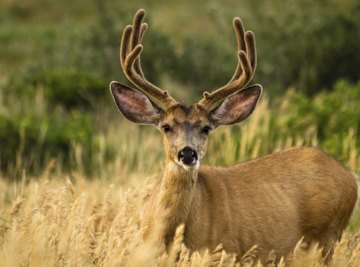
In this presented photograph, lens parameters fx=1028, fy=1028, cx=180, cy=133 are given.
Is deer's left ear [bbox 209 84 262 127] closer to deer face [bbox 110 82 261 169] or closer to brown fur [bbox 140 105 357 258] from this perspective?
deer face [bbox 110 82 261 169]

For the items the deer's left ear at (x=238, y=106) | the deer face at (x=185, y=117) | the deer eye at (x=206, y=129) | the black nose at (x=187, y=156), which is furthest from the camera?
the deer's left ear at (x=238, y=106)

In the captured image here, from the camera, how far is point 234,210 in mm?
7582

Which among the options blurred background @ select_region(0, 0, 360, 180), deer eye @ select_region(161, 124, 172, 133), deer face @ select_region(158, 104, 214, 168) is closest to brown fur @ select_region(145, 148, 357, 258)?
deer face @ select_region(158, 104, 214, 168)

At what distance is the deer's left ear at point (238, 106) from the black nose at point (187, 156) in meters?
0.77

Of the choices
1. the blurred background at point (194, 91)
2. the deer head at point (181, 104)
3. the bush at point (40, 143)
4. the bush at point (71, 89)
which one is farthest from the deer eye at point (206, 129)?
the bush at point (71, 89)

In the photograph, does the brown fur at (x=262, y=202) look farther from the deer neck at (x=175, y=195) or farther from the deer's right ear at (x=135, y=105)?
the deer's right ear at (x=135, y=105)

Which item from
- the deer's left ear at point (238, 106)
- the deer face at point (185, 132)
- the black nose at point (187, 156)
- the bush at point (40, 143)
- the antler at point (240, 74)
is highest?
A: the antler at point (240, 74)

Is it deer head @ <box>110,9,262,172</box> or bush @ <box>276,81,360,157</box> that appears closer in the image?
deer head @ <box>110,9,262,172</box>

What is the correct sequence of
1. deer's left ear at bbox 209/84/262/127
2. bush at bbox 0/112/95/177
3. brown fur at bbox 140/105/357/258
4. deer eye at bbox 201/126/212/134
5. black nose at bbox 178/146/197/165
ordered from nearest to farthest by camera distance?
black nose at bbox 178/146/197/165 < brown fur at bbox 140/105/357/258 < deer eye at bbox 201/126/212/134 < deer's left ear at bbox 209/84/262/127 < bush at bbox 0/112/95/177

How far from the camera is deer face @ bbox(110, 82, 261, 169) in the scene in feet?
23.2

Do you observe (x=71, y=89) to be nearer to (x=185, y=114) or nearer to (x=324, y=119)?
(x=324, y=119)

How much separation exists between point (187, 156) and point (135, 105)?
0.97 metres

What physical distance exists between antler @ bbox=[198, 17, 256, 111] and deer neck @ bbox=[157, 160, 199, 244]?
2.10 feet

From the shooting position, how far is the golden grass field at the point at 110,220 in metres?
5.69
